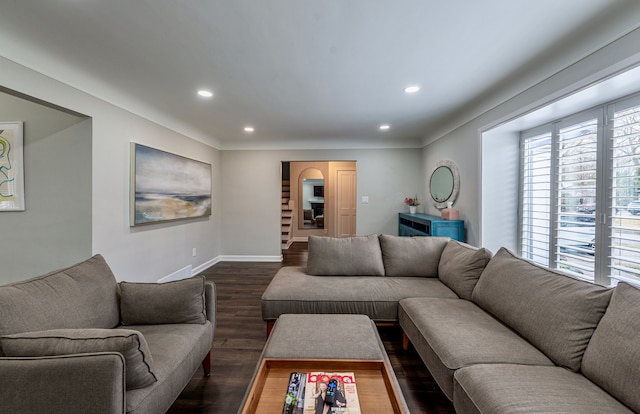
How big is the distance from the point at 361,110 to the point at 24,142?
11.6 ft

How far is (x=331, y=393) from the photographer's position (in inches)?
44.3

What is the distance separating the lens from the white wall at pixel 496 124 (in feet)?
5.45

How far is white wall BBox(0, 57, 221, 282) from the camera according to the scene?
2136 mm

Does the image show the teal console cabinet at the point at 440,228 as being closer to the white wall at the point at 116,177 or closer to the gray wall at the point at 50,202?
the white wall at the point at 116,177

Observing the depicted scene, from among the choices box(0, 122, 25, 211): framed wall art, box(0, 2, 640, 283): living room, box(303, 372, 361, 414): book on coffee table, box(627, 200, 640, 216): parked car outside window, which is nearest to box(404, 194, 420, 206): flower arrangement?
box(0, 2, 640, 283): living room

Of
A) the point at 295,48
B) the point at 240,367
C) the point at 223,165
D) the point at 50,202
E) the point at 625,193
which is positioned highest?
the point at 295,48

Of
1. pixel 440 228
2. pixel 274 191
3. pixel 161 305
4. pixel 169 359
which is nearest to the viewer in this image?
pixel 169 359

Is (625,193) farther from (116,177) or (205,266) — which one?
(205,266)

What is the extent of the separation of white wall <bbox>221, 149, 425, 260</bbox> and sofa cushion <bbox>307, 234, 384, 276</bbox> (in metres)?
2.47

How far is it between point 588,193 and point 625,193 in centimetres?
28

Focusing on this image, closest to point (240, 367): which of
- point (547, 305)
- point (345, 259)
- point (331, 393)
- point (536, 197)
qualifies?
point (331, 393)

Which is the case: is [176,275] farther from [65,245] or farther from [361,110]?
[361,110]

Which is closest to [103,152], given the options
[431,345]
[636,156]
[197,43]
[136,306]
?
[197,43]

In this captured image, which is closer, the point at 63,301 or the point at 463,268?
the point at 63,301
